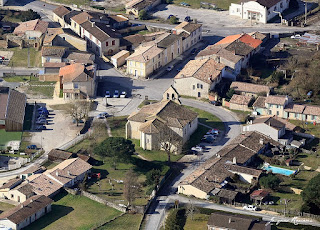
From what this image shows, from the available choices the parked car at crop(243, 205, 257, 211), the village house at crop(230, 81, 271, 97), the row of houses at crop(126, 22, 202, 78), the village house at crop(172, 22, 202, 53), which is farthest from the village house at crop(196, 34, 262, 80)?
the parked car at crop(243, 205, 257, 211)

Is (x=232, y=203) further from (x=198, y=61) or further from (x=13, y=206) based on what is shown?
(x=198, y=61)

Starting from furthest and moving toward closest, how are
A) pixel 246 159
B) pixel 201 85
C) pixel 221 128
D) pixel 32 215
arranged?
pixel 201 85, pixel 221 128, pixel 246 159, pixel 32 215

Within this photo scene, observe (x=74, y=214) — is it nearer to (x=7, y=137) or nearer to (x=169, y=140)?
(x=169, y=140)

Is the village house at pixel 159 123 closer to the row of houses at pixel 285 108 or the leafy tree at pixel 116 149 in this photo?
the leafy tree at pixel 116 149

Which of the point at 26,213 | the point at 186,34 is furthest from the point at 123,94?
the point at 26,213

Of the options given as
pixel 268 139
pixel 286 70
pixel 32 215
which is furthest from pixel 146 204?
pixel 286 70

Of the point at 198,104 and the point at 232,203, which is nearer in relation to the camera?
the point at 232,203
